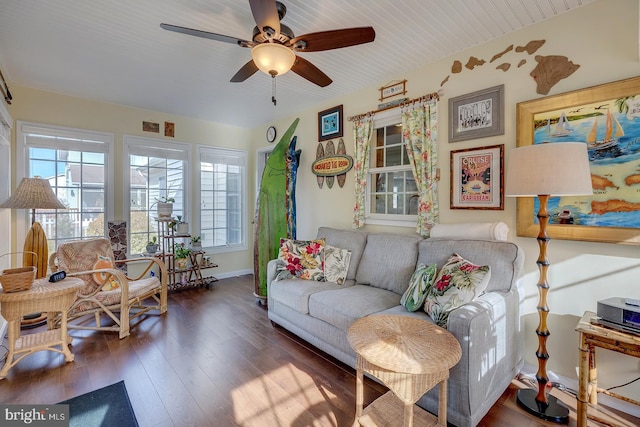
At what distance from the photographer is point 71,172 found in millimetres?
3744

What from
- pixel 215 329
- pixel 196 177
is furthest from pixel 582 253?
pixel 196 177

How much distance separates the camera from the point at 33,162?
3496mm

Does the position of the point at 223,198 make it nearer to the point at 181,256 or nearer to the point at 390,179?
the point at 181,256

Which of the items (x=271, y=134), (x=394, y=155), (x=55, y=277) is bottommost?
(x=55, y=277)

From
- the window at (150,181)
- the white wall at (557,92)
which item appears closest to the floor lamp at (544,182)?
the white wall at (557,92)

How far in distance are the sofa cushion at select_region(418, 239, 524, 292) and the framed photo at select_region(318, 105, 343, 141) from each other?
6.55ft

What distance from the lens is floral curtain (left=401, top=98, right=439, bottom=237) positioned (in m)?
2.72

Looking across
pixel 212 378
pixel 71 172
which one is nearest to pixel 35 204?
pixel 71 172

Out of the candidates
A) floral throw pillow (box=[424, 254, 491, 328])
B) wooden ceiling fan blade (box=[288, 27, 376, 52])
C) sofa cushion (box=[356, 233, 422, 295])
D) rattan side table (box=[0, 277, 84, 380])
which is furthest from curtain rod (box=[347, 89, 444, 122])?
rattan side table (box=[0, 277, 84, 380])

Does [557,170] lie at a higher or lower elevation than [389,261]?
higher

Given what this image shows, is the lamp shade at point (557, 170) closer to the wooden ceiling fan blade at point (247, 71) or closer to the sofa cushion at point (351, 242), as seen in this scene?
the sofa cushion at point (351, 242)

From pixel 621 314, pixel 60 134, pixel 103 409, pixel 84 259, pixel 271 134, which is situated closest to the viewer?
pixel 621 314

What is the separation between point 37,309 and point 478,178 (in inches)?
145

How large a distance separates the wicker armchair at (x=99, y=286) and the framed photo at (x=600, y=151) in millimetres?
3659
